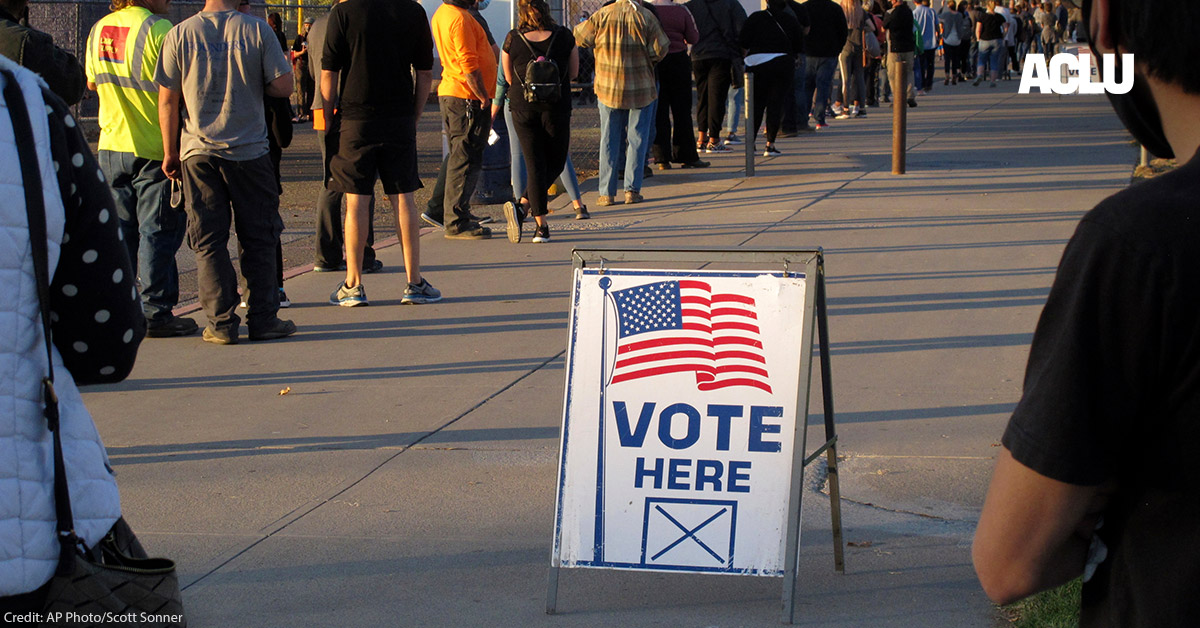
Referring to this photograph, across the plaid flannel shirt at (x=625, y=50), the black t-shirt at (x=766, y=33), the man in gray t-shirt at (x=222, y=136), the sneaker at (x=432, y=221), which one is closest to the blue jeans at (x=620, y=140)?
the plaid flannel shirt at (x=625, y=50)

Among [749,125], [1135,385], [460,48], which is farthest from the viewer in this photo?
[749,125]

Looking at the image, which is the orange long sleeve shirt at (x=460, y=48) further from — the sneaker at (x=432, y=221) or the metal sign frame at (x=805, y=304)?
the metal sign frame at (x=805, y=304)

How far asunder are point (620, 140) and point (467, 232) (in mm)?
2156

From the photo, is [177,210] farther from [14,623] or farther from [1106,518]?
[1106,518]

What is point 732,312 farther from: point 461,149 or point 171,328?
point 461,149

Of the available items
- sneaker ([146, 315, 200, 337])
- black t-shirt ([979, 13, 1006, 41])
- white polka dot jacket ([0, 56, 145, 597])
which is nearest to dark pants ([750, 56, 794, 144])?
sneaker ([146, 315, 200, 337])

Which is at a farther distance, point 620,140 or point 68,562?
point 620,140

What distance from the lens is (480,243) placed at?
9977mm

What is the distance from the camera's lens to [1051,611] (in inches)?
133

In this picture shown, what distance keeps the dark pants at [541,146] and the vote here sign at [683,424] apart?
6.02m

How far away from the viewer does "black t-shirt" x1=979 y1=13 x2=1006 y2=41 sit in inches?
1091

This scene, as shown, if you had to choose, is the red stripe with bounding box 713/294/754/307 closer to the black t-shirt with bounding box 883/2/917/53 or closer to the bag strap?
the bag strap

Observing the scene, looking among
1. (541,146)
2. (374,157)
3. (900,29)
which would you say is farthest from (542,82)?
(900,29)

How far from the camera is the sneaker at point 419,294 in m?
7.83
